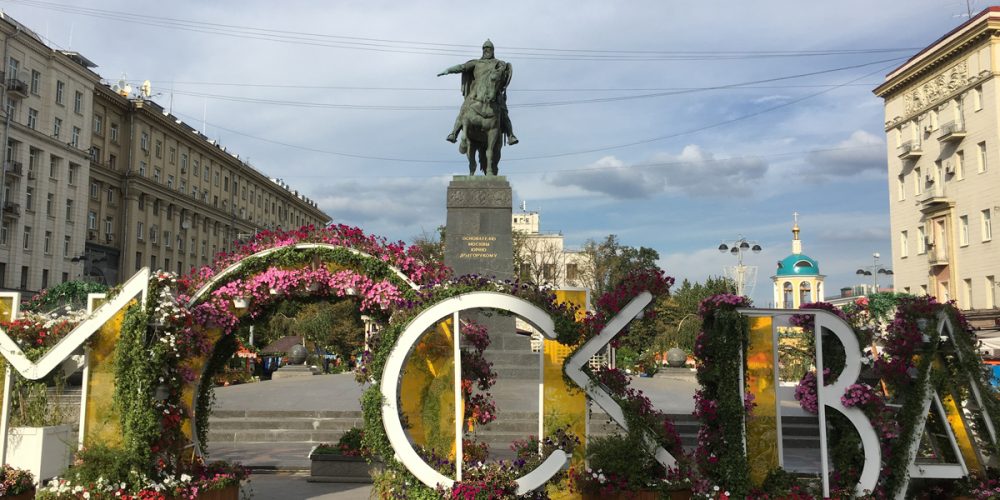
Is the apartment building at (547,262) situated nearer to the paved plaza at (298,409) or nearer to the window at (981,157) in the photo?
the paved plaza at (298,409)

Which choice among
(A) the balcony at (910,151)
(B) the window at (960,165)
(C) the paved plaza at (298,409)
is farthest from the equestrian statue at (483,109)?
(A) the balcony at (910,151)

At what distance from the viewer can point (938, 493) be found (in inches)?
306

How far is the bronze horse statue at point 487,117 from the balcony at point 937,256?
3084cm

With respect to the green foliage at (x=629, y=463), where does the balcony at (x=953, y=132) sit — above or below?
above

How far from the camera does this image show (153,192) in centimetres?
5706

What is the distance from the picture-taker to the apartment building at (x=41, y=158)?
41.2m

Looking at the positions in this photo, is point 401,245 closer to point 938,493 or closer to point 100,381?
point 100,381

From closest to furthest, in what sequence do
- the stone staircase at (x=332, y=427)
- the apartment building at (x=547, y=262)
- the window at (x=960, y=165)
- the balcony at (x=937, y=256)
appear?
the stone staircase at (x=332, y=427), the window at (x=960, y=165), the balcony at (x=937, y=256), the apartment building at (x=547, y=262)

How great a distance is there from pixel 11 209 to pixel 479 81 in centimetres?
3498

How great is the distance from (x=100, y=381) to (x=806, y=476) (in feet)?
23.9

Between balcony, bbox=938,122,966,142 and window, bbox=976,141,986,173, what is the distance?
1.16 meters

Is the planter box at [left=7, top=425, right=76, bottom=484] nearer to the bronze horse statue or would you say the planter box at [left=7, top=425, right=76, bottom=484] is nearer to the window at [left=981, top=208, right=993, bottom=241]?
the bronze horse statue

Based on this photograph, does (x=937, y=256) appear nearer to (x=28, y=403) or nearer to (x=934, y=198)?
(x=934, y=198)

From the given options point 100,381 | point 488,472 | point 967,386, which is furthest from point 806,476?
point 100,381
